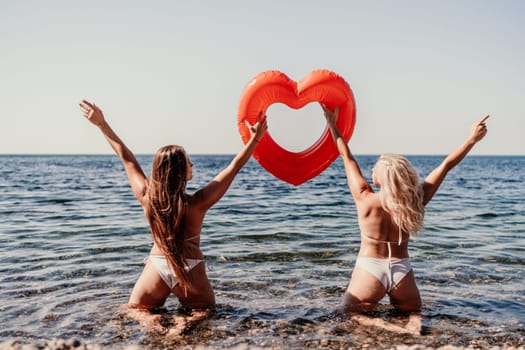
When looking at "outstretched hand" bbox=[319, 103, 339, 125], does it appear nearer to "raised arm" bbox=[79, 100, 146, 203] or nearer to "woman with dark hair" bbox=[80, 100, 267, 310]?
"woman with dark hair" bbox=[80, 100, 267, 310]

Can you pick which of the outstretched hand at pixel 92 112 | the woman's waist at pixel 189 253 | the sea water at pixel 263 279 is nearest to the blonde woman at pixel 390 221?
the sea water at pixel 263 279

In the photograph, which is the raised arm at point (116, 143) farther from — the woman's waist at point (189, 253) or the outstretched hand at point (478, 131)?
the outstretched hand at point (478, 131)

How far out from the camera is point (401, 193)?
4.24m

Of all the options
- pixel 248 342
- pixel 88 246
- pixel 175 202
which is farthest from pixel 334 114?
pixel 88 246

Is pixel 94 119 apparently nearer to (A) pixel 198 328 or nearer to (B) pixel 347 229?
(A) pixel 198 328

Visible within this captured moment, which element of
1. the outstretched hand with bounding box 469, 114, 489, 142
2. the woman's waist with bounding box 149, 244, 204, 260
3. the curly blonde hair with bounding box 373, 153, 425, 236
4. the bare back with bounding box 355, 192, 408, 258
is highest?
the outstretched hand with bounding box 469, 114, 489, 142

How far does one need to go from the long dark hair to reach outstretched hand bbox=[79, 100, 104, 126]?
800mm

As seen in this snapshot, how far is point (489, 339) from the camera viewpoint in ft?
15.0

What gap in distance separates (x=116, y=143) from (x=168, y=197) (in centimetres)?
80

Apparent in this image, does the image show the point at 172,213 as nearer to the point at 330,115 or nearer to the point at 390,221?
the point at 390,221

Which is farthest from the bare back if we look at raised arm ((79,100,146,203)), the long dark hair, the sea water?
raised arm ((79,100,146,203))

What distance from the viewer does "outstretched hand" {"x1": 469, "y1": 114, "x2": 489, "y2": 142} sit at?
4.72 meters

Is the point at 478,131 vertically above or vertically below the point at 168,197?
above

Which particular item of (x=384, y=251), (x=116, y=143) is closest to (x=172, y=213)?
(x=116, y=143)
